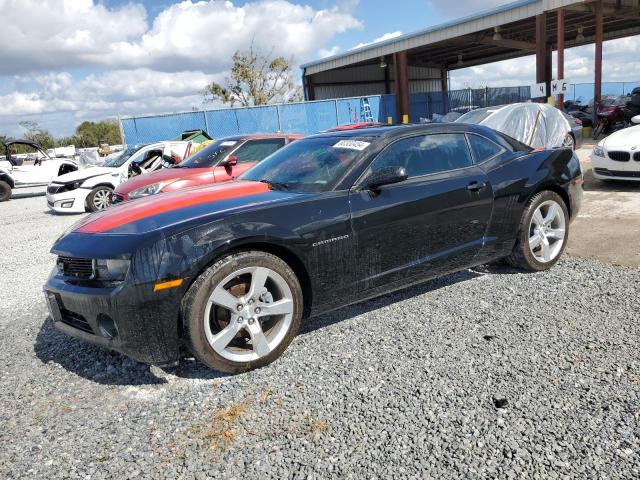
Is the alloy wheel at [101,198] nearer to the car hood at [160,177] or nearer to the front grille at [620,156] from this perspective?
the car hood at [160,177]

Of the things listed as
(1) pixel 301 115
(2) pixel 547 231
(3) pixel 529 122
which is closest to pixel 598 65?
(1) pixel 301 115

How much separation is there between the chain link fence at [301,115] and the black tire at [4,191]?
4956 mm

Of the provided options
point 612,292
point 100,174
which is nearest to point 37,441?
point 612,292

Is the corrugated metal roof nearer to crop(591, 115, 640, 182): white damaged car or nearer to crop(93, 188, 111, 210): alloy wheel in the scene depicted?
crop(591, 115, 640, 182): white damaged car

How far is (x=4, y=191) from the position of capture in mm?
15766

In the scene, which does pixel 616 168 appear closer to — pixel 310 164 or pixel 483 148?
pixel 483 148

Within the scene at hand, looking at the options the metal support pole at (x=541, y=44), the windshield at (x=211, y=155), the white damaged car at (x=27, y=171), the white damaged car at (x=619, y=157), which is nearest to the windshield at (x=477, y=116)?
the white damaged car at (x=619, y=157)

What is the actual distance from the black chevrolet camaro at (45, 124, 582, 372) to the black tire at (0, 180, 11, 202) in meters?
14.6

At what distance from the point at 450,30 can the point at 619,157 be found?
53.2ft

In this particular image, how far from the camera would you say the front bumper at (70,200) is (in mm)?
10867

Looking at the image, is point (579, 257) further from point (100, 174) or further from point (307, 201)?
point (100, 174)

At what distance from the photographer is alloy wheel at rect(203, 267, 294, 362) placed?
2.99 meters

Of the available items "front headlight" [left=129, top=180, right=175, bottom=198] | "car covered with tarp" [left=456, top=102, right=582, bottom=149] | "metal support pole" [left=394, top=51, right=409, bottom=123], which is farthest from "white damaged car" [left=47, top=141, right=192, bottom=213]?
"metal support pole" [left=394, top=51, right=409, bottom=123]

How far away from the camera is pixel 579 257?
5039 mm
